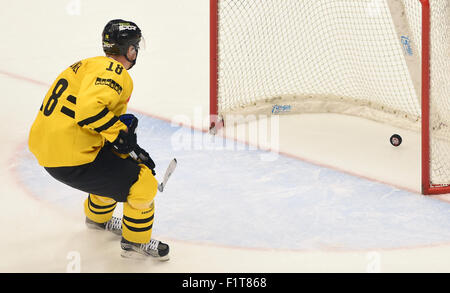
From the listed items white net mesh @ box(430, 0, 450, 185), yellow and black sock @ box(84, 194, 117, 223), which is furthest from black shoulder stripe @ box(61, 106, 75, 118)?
white net mesh @ box(430, 0, 450, 185)

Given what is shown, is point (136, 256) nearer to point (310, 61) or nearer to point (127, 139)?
point (127, 139)

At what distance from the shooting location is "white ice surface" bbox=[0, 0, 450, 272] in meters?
3.73

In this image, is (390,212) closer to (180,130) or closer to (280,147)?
(280,147)

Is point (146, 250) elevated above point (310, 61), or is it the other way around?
point (310, 61)

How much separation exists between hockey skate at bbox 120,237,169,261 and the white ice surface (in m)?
0.04

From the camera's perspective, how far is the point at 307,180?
481 cm

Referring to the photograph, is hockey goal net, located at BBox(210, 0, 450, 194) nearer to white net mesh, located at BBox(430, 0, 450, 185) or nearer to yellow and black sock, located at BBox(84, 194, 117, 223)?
white net mesh, located at BBox(430, 0, 450, 185)

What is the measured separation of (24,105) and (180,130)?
143 cm

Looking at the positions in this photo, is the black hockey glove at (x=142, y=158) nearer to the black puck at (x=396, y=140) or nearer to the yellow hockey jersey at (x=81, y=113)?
the yellow hockey jersey at (x=81, y=113)

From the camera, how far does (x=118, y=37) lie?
11.5ft

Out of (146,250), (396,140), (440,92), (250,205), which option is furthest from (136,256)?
(396,140)

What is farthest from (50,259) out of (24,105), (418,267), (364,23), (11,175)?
(364,23)

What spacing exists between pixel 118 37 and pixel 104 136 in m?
0.49

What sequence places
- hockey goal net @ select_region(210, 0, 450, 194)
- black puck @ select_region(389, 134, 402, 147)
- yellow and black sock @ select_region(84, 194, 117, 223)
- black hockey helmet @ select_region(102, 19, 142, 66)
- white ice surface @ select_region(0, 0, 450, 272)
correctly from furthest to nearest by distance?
hockey goal net @ select_region(210, 0, 450, 194), black puck @ select_region(389, 134, 402, 147), yellow and black sock @ select_region(84, 194, 117, 223), white ice surface @ select_region(0, 0, 450, 272), black hockey helmet @ select_region(102, 19, 142, 66)
